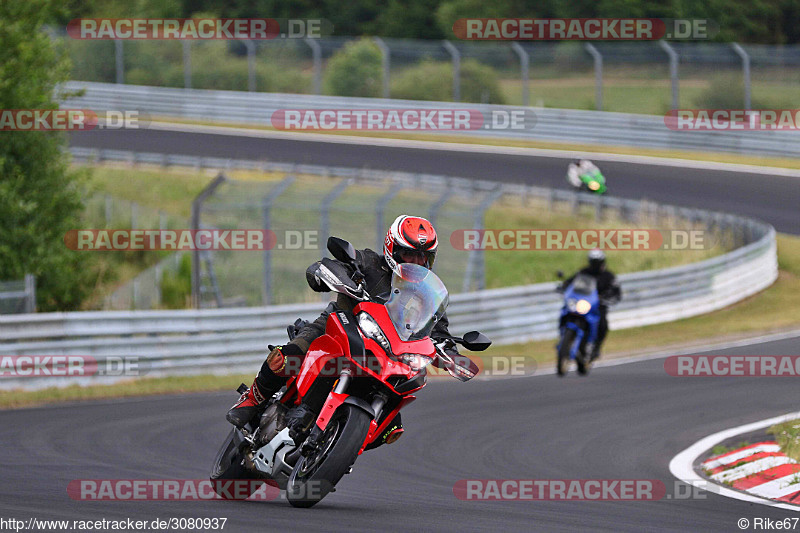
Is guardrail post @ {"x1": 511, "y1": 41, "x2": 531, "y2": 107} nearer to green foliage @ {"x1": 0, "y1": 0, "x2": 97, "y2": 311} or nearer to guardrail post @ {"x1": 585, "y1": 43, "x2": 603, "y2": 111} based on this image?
guardrail post @ {"x1": 585, "y1": 43, "x2": 603, "y2": 111}

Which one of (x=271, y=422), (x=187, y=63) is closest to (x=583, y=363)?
(x=271, y=422)

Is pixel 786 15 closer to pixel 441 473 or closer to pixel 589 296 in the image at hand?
pixel 589 296

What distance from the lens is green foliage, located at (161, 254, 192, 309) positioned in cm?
2088

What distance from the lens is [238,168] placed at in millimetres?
31422

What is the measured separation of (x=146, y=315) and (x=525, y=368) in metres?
5.08

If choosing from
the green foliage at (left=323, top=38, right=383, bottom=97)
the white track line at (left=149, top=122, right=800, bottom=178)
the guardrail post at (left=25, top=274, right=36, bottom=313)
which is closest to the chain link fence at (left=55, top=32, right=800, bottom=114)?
the green foliage at (left=323, top=38, right=383, bottom=97)

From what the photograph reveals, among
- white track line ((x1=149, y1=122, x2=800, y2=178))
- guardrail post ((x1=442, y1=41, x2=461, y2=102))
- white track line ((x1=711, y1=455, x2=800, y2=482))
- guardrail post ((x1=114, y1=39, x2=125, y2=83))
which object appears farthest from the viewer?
guardrail post ((x1=114, y1=39, x2=125, y2=83))

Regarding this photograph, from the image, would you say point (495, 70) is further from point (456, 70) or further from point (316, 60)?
point (316, 60)

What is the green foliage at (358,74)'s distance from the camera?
38.5 meters

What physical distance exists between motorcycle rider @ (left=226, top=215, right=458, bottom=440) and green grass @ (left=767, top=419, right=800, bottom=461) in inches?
152

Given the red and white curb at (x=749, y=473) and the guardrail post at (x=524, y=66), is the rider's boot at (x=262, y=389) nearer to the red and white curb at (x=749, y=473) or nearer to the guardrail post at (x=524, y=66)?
the red and white curb at (x=749, y=473)

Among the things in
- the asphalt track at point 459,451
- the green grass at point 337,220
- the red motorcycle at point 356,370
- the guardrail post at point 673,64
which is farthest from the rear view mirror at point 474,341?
the guardrail post at point 673,64

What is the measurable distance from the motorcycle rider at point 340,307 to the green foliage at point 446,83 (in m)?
29.9

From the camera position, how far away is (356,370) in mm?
6934
